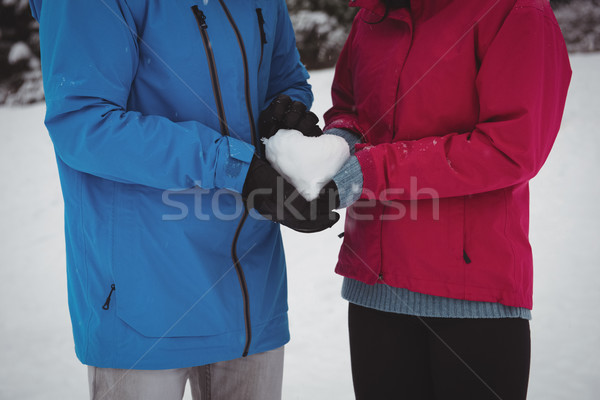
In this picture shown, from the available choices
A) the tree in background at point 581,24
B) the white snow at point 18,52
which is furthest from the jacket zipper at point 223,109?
the white snow at point 18,52

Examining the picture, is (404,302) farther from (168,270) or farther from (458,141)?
(168,270)

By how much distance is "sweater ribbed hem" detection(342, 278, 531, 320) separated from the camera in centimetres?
138

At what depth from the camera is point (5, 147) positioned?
27.2ft

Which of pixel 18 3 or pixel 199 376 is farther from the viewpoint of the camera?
pixel 18 3

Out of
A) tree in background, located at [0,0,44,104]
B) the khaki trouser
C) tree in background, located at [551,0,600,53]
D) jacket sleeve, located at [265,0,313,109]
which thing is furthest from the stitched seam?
tree in background, located at [0,0,44,104]

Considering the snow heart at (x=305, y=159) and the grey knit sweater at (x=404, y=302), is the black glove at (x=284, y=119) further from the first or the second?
the grey knit sweater at (x=404, y=302)

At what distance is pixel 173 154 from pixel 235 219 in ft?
1.01

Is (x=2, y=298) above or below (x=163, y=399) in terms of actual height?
below

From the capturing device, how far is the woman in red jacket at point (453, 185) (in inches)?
50.0

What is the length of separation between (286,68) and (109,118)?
0.87 metres

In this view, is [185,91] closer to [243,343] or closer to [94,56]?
[94,56]

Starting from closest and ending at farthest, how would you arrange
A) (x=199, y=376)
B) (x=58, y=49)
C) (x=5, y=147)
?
(x=58, y=49)
(x=199, y=376)
(x=5, y=147)

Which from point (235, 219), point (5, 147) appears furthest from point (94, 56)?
point (5, 147)

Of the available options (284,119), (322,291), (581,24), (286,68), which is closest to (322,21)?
(581,24)
